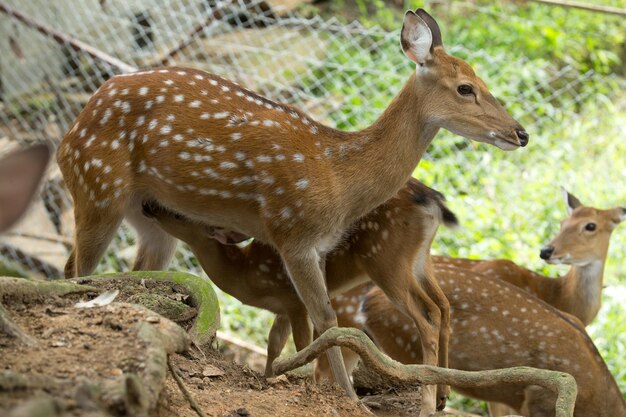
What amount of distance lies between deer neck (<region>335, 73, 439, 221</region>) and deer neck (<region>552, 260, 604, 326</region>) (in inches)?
113

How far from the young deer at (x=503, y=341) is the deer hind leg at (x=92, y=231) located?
154 centimetres

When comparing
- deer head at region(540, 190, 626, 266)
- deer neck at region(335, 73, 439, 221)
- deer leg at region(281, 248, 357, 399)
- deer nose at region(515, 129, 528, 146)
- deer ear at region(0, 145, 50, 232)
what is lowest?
deer head at region(540, 190, 626, 266)

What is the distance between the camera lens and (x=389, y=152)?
5047 mm

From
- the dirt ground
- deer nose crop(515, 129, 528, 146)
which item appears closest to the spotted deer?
deer nose crop(515, 129, 528, 146)

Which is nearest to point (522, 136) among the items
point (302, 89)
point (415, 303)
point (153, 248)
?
point (415, 303)

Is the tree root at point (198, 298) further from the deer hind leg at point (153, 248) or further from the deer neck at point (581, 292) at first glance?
the deer neck at point (581, 292)

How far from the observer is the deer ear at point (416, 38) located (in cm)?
505

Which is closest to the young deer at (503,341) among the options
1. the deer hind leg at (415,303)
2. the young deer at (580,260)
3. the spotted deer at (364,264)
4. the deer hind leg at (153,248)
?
the spotted deer at (364,264)

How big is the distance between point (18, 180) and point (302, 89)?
6.90 meters

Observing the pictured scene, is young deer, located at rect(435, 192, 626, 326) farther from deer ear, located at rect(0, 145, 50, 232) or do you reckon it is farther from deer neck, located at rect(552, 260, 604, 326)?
deer ear, located at rect(0, 145, 50, 232)

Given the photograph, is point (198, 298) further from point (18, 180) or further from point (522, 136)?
point (522, 136)

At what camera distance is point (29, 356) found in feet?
Result: 10.2

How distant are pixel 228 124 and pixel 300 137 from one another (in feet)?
1.20

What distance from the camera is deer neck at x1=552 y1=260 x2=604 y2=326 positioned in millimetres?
7480
